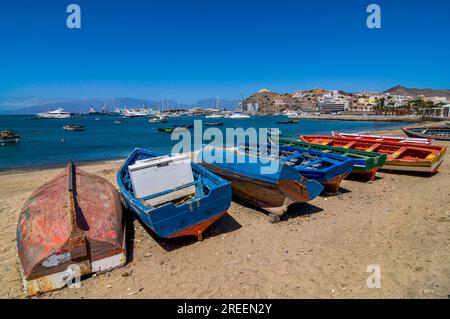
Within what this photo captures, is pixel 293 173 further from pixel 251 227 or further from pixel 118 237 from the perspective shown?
pixel 118 237

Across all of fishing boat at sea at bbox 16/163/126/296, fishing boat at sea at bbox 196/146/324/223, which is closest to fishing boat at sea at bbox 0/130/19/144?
fishing boat at sea at bbox 16/163/126/296

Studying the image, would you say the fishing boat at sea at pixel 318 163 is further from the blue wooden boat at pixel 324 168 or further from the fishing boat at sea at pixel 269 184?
the fishing boat at sea at pixel 269 184

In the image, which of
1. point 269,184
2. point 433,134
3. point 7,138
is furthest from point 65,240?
point 7,138

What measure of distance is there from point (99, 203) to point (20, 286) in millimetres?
2174

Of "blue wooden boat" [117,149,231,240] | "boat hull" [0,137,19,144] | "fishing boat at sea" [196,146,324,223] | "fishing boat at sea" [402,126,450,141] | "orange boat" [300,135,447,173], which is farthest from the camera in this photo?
"boat hull" [0,137,19,144]

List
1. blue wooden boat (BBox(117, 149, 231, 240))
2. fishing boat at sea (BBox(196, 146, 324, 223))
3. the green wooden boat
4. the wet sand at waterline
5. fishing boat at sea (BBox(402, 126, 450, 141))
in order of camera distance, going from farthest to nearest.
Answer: fishing boat at sea (BBox(402, 126, 450, 141)), the green wooden boat, fishing boat at sea (BBox(196, 146, 324, 223)), blue wooden boat (BBox(117, 149, 231, 240)), the wet sand at waterline

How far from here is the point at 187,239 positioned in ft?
22.9

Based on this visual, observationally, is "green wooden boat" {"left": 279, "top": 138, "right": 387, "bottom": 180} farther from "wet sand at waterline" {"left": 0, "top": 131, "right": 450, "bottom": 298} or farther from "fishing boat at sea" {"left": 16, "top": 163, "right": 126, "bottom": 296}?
"fishing boat at sea" {"left": 16, "top": 163, "right": 126, "bottom": 296}

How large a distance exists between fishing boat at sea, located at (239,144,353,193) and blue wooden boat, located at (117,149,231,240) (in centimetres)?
277

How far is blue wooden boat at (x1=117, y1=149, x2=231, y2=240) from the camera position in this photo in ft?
19.5

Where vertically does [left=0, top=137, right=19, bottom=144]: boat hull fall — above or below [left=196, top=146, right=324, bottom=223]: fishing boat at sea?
above

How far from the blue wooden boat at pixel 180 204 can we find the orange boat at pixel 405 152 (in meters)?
10.1

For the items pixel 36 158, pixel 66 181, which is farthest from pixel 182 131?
pixel 66 181

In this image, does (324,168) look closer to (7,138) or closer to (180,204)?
(180,204)
